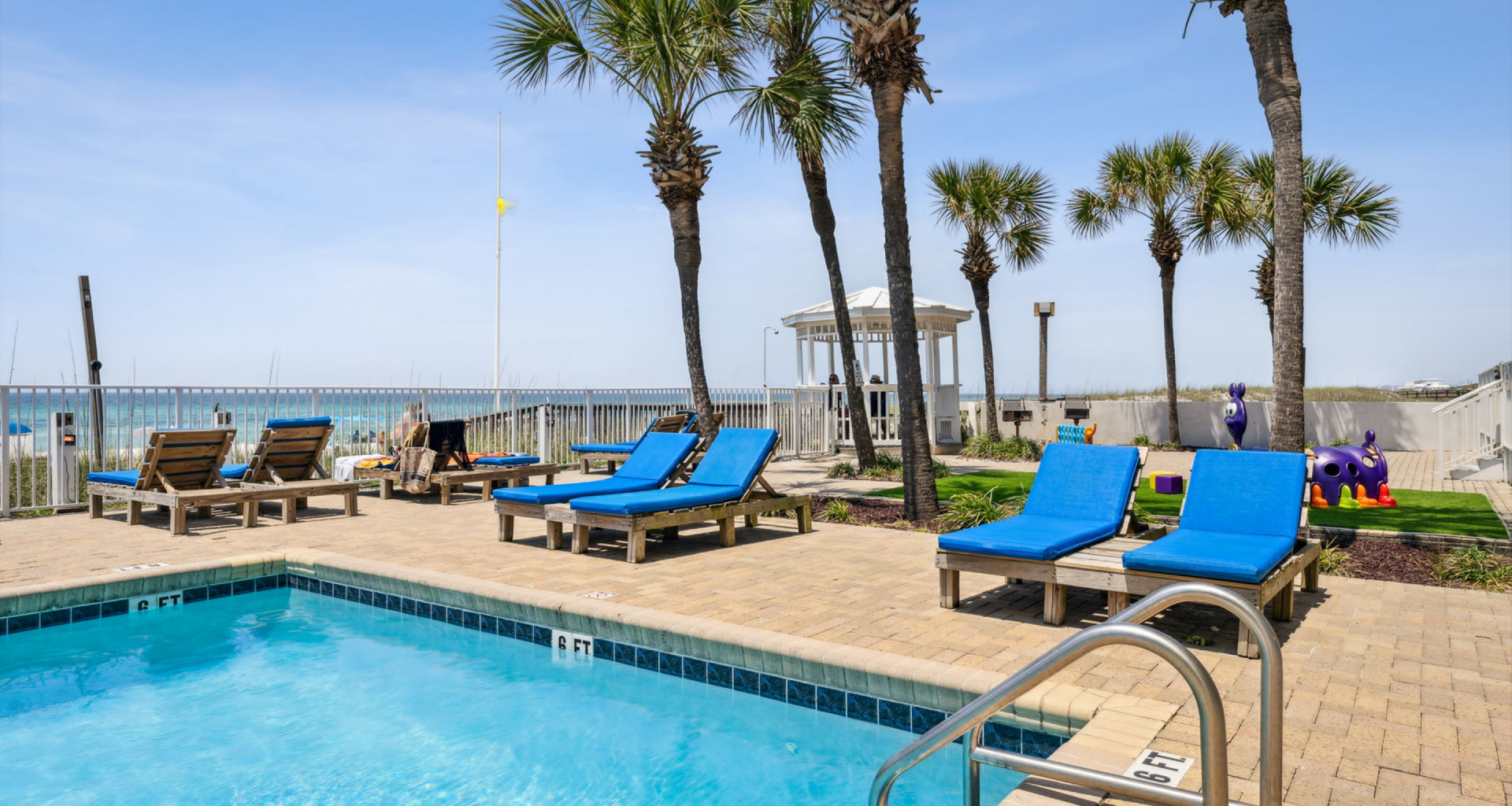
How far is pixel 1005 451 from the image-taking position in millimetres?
17250

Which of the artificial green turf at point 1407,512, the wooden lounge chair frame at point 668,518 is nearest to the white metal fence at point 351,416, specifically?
the wooden lounge chair frame at point 668,518

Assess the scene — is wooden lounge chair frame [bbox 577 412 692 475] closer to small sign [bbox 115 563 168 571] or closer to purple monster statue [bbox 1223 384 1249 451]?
small sign [bbox 115 563 168 571]

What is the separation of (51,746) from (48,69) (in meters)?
17.7

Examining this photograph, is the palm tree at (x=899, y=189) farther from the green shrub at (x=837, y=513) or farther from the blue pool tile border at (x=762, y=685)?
the blue pool tile border at (x=762, y=685)

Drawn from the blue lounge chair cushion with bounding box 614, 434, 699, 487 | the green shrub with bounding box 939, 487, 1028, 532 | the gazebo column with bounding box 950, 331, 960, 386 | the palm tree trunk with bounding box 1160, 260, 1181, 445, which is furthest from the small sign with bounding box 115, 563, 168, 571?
the palm tree trunk with bounding box 1160, 260, 1181, 445

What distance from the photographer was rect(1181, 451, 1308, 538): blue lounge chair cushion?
195 inches

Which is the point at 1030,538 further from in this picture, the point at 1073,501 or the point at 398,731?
the point at 398,731

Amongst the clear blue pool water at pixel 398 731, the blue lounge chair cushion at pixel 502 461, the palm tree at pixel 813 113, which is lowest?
the clear blue pool water at pixel 398 731

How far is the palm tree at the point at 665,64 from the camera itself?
10008 mm

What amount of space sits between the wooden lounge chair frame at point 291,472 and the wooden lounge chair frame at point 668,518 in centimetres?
271

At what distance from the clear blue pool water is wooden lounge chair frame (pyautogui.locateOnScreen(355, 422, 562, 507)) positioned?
4.72m

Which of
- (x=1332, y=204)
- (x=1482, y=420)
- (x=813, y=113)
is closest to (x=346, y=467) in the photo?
(x=813, y=113)

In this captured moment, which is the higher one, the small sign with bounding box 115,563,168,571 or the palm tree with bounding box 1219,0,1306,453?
the palm tree with bounding box 1219,0,1306,453

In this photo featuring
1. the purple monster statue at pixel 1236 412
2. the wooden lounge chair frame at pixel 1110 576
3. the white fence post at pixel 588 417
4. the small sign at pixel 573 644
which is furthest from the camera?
the purple monster statue at pixel 1236 412
